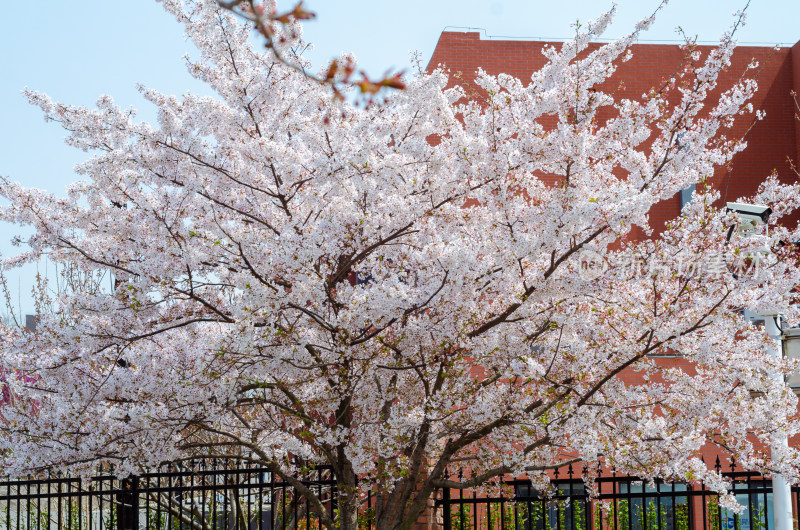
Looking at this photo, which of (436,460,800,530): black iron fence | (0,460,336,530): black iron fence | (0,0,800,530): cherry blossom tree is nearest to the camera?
(0,0,800,530): cherry blossom tree

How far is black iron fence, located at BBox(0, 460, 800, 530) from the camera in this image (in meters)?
8.76

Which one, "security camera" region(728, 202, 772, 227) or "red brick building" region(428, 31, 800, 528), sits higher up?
"red brick building" region(428, 31, 800, 528)

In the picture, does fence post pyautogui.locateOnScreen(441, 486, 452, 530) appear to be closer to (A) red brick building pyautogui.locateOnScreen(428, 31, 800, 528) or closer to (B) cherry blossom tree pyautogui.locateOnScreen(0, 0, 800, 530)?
(B) cherry blossom tree pyautogui.locateOnScreen(0, 0, 800, 530)

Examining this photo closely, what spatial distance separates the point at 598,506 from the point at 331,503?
11.8 ft

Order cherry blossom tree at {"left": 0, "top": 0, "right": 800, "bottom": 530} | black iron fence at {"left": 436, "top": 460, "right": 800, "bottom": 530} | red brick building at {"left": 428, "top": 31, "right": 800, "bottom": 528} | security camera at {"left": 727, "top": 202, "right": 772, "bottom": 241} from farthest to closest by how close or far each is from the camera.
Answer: red brick building at {"left": 428, "top": 31, "right": 800, "bottom": 528} < black iron fence at {"left": 436, "top": 460, "right": 800, "bottom": 530} < security camera at {"left": 727, "top": 202, "right": 772, "bottom": 241} < cherry blossom tree at {"left": 0, "top": 0, "right": 800, "bottom": 530}

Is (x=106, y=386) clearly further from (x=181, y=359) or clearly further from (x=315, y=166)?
(x=315, y=166)

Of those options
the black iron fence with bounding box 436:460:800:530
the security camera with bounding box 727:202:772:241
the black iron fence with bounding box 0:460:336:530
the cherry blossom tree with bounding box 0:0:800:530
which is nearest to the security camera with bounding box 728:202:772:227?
the security camera with bounding box 727:202:772:241

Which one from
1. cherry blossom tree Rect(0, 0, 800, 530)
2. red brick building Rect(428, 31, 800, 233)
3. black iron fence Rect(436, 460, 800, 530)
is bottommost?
black iron fence Rect(436, 460, 800, 530)

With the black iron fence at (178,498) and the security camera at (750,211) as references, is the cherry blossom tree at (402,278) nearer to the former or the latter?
the security camera at (750,211)

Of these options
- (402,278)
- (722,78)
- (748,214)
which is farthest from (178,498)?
(722,78)

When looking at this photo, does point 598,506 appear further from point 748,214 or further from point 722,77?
point 722,77

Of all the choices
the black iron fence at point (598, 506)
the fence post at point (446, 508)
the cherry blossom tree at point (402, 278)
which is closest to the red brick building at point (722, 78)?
the black iron fence at point (598, 506)

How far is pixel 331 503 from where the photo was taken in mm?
8938

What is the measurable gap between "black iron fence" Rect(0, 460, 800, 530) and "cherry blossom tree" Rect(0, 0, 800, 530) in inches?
35.7
